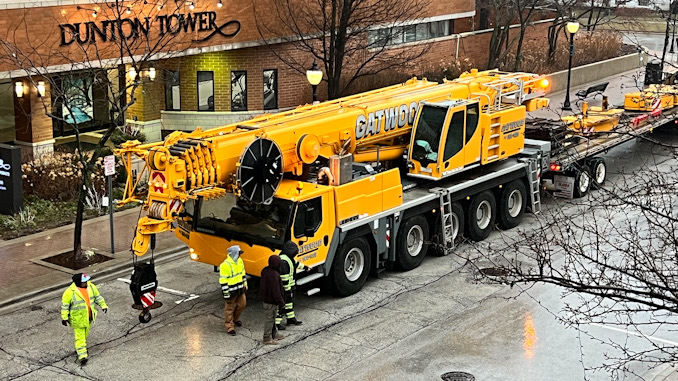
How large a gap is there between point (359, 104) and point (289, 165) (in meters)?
2.53

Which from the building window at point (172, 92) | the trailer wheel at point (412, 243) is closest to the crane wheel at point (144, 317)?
the trailer wheel at point (412, 243)

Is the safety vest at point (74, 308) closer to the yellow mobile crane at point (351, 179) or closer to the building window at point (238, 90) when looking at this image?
the yellow mobile crane at point (351, 179)

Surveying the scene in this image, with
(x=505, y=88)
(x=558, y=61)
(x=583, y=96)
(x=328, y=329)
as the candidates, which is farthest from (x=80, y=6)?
(x=558, y=61)

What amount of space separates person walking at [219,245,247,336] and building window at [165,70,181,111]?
14.2 m

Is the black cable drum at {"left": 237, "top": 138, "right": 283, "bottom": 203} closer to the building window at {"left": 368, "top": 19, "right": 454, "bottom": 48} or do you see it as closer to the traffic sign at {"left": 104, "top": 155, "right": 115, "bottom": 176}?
the traffic sign at {"left": 104, "top": 155, "right": 115, "bottom": 176}

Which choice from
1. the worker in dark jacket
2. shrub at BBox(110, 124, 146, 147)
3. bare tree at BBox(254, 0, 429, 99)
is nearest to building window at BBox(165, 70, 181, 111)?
shrub at BBox(110, 124, 146, 147)

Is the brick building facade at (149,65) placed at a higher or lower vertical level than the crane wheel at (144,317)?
higher

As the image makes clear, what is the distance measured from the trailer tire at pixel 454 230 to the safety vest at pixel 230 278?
4.87 meters

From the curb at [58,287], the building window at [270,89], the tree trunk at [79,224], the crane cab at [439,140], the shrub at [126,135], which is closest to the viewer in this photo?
the curb at [58,287]

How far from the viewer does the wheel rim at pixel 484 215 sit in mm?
19328

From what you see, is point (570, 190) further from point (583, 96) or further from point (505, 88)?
point (583, 96)

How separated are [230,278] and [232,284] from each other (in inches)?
3.8

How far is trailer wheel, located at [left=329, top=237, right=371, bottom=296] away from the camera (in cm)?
1565

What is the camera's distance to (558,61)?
4106cm
